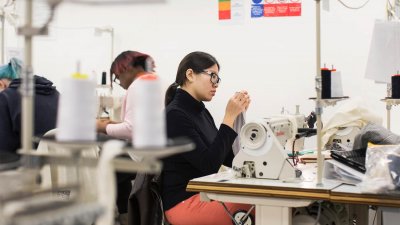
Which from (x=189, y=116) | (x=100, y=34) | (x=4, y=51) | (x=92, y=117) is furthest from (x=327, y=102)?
Answer: (x=100, y=34)

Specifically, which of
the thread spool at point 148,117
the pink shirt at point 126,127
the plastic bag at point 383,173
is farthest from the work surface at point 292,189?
the thread spool at point 148,117

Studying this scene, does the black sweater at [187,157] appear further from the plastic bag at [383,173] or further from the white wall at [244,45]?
the white wall at [244,45]

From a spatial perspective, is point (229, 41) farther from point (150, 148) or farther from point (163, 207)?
point (150, 148)

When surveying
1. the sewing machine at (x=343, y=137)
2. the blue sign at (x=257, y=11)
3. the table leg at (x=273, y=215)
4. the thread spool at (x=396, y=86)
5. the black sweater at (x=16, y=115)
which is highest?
the blue sign at (x=257, y=11)

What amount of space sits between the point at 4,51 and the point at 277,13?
2217 millimetres

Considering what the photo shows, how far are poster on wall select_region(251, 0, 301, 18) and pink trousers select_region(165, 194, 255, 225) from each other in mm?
2573

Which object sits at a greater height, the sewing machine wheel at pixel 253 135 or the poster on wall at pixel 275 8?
the poster on wall at pixel 275 8

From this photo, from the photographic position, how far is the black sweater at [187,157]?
7.98 ft

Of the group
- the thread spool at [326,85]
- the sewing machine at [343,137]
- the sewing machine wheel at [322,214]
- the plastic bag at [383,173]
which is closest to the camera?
the plastic bag at [383,173]

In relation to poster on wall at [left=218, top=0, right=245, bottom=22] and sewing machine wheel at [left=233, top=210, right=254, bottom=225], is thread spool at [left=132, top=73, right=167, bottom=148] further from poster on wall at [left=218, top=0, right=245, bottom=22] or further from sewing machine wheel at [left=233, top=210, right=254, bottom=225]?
poster on wall at [left=218, top=0, right=245, bottom=22]

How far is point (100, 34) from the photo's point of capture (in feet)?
17.0

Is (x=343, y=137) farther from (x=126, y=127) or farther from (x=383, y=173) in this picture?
(x=383, y=173)

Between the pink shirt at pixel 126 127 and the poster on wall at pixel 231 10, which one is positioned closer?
the pink shirt at pixel 126 127

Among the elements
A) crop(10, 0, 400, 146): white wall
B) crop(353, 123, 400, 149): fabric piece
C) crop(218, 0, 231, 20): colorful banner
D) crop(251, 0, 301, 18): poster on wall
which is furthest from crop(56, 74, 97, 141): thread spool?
crop(218, 0, 231, 20): colorful banner
